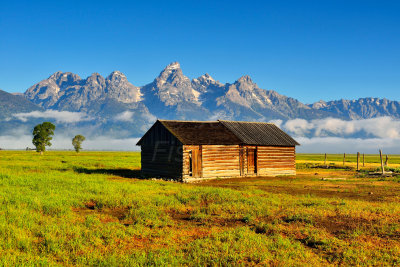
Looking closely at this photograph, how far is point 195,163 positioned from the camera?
103 feet

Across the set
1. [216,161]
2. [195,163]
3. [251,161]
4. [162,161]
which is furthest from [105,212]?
[251,161]

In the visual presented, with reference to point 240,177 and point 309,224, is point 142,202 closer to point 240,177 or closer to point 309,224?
point 309,224

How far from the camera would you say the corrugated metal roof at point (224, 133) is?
3228 centimetres

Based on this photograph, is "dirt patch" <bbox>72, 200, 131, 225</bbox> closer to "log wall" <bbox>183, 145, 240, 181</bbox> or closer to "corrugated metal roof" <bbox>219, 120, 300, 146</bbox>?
"log wall" <bbox>183, 145, 240, 181</bbox>

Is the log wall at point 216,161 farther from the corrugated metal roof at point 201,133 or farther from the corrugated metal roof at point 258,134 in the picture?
the corrugated metal roof at point 258,134

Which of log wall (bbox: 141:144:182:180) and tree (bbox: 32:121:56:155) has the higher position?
tree (bbox: 32:121:56:155)

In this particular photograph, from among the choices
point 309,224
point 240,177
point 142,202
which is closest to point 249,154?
point 240,177

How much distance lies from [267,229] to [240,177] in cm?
2213

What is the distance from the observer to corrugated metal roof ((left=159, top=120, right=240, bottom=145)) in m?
31.7

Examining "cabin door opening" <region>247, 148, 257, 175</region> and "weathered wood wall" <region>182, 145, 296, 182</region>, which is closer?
"weathered wood wall" <region>182, 145, 296, 182</region>

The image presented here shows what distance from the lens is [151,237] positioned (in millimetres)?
11195

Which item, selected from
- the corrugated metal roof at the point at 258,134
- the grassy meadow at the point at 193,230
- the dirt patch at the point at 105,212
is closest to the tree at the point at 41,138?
the corrugated metal roof at the point at 258,134

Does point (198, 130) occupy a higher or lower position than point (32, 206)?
higher

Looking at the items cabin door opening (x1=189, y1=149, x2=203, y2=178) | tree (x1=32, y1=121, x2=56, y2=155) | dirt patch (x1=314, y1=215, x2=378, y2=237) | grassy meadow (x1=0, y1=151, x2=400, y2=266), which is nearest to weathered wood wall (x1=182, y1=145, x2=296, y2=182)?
cabin door opening (x1=189, y1=149, x2=203, y2=178)
